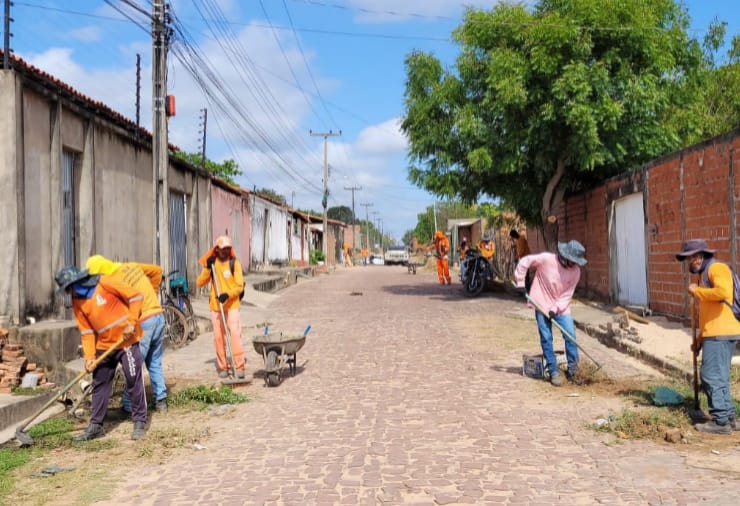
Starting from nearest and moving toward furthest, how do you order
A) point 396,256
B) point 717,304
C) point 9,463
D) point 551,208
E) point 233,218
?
point 9,463, point 717,304, point 551,208, point 233,218, point 396,256

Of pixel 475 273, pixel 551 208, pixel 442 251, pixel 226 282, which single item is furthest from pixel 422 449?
pixel 442 251

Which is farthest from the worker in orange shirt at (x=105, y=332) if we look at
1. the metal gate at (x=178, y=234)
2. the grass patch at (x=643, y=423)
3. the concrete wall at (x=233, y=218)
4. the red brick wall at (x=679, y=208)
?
the concrete wall at (x=233, y=218)

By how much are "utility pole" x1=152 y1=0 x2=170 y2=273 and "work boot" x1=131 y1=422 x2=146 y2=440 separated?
21.5 feet

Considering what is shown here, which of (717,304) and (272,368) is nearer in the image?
(717,304)

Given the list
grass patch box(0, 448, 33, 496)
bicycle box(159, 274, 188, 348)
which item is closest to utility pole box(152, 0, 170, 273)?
bicycle box(159, 274, 188, 348)

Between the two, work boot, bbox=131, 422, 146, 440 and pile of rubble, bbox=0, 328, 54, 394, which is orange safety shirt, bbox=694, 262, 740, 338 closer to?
work boot, bbox=131, 422, 146, 440

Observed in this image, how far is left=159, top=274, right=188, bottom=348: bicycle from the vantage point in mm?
11789

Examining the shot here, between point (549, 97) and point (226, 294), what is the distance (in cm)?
1014

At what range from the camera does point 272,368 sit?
8523mm

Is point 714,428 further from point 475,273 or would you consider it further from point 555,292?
point 475,273

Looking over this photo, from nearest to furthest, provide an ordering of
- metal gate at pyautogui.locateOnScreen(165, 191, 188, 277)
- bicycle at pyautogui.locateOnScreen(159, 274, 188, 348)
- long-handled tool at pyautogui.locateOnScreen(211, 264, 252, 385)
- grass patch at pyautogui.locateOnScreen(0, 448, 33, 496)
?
1. grass patch at pyautogui.locateOnScreen(0, 448, 33, 496)
2. long-handled tool at pyautogui.locateOnScreen(211, 264, 252, 385)
3. bicycle at pyautogui.locateOnScreen(159, 274, 188, 348)
4. metal gate at pyautogui.locateOnScreen(165, 191, 188, 277)

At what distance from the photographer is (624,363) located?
390 inches

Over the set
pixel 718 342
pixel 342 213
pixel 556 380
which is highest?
pixel 342 213

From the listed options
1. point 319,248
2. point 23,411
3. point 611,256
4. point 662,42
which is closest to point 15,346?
point 23,411
